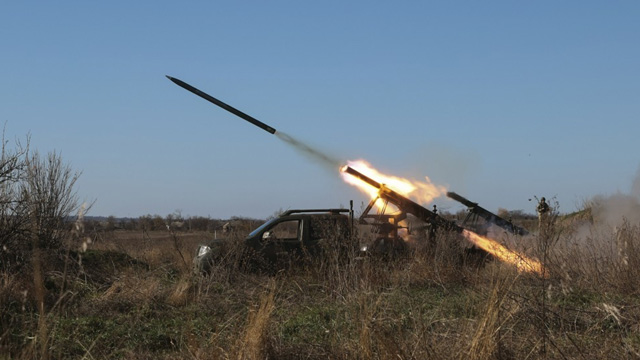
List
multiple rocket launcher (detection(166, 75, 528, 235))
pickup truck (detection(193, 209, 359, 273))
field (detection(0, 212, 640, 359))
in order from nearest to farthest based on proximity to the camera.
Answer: field (detection(0, 212, 640, 359))
pickup truck (detection(193, 209, 359, 273))
multiple rocket launcher (detection(166, 75, 528, 235))

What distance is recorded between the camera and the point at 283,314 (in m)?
10.1

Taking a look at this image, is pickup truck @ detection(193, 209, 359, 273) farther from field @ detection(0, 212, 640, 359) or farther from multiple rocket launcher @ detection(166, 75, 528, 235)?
multiple rocket launcher @ detection(166, 75, 528, 235)

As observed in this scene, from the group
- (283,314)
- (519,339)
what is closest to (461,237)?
(283,314)

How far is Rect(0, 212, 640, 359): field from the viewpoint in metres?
6.68

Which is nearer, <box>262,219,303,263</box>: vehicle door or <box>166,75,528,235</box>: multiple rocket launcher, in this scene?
<box>262,219,303,263</box>: vehicle door

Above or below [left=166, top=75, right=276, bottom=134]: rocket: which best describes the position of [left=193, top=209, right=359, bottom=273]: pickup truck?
below

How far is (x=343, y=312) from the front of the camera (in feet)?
33.1

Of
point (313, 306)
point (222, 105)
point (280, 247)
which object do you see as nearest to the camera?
point (313, 306)

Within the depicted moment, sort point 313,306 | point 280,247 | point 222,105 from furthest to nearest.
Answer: point 222,105
point 280,247
point 313,306

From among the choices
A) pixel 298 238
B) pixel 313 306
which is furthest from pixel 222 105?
pixel 313 306

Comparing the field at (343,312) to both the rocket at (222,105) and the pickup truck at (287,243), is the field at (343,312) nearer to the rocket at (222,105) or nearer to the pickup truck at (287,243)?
the pickup truck at (287,243)

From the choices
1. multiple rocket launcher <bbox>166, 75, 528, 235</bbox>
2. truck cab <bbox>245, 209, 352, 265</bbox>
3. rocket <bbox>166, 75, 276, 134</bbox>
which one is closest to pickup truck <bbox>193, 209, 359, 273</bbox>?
truck cab <bbox>245, 209, 352, 265</bbox>

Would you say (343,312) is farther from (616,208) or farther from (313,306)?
(616,208)

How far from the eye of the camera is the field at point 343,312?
21.9 feet
